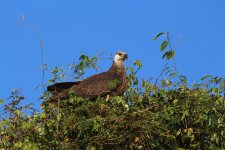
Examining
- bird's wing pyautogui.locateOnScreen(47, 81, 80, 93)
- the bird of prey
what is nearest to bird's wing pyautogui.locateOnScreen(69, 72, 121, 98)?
the bird of prey

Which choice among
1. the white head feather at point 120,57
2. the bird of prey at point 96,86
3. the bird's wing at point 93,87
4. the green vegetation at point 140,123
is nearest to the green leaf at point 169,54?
the green vegetation at point 140,123

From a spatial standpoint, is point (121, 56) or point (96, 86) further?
point (121, 56)

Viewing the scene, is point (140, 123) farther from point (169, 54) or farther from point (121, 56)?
point (121, 56)

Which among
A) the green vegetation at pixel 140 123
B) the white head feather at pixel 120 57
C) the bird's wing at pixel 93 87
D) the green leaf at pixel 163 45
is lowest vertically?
the green vegetation at pixel 140 123

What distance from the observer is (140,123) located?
309 inches

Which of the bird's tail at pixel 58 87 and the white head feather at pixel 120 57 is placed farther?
the white head feather at pixel 120 57

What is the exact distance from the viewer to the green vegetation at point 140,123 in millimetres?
7816

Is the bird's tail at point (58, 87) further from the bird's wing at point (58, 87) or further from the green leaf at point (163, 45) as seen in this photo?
the green leaf at point (163, 45)

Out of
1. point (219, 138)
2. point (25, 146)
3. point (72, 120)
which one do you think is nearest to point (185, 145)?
point (219, 138)

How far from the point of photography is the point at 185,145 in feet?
26.3

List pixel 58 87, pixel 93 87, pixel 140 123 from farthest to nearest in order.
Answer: pixel 93 87 < pixel 58 87 < pixel 140 123

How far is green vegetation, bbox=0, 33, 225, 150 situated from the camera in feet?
25.6

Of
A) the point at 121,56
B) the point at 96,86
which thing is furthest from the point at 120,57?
the point at 96,86

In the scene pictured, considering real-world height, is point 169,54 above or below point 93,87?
below
